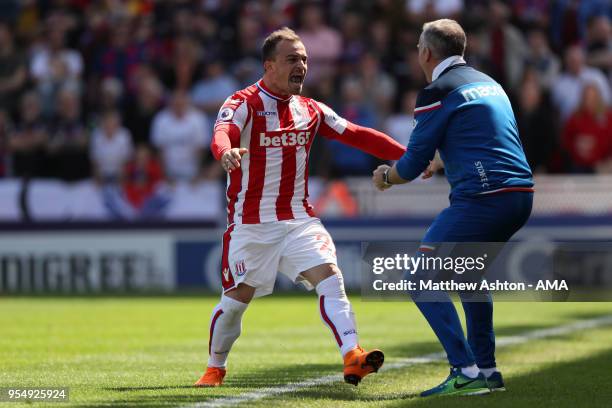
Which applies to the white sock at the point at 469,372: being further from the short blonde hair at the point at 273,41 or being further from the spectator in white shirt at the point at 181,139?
the spectator in white shirt at the point at 181,139

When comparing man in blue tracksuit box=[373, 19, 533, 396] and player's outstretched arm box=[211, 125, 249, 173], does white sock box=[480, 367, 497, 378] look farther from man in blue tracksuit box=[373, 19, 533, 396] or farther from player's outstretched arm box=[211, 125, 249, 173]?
player's outstretched arm box=[211, 125, 249, 173]

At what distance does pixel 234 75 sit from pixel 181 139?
5.90ft

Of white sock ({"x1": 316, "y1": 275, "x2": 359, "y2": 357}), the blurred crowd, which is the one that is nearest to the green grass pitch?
white sock ({"x1": 316, "y1": 275, "x2": 359, "y2": 357})

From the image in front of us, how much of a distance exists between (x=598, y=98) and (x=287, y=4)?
5972 millimetres

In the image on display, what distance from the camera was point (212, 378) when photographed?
26.3 feet

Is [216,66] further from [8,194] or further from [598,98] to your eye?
[598,98]

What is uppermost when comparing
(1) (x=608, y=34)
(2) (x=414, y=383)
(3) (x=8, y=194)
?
(1) (x=608, y=34)

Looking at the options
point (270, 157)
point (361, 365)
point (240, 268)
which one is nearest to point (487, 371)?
point (361, 365)

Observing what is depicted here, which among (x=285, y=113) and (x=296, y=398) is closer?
(x=296, y=398)

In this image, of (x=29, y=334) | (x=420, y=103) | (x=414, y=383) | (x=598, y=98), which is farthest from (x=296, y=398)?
(x=598, y=98)

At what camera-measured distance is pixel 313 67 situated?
64.8 ft

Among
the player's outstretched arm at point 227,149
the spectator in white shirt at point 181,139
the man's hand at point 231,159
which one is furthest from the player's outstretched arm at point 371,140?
the spectator in white shirt at point 181,139

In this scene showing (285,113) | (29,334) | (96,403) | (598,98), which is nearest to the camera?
(96,403)

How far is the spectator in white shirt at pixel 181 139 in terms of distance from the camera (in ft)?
61.5
